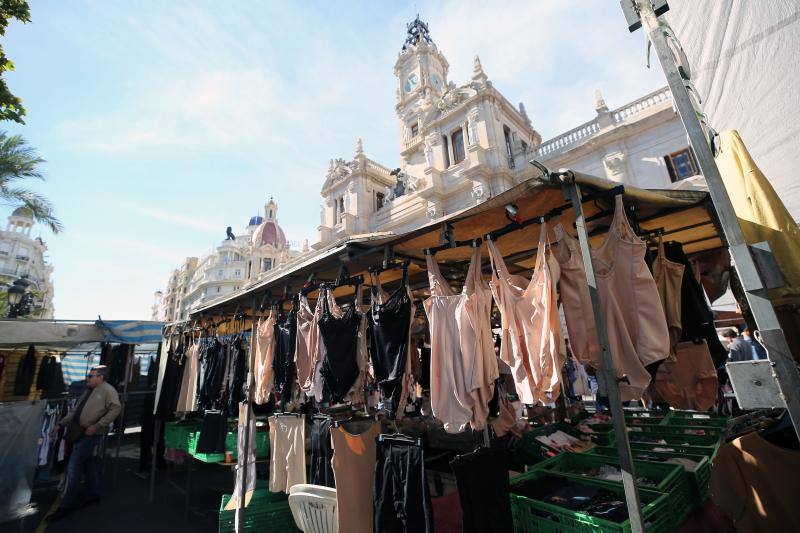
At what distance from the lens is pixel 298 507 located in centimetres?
386

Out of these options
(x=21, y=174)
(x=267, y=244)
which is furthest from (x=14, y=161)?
(x=267, y=244)

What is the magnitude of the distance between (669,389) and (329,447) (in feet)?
12.8

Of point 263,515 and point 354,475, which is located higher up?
point 354,475

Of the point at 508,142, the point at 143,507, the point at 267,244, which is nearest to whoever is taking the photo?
the point at 143,507

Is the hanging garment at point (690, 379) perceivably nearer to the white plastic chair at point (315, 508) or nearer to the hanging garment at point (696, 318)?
the hanging garment at point (696, 318)

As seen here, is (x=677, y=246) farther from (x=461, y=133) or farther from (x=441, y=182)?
(x=461, y=133)

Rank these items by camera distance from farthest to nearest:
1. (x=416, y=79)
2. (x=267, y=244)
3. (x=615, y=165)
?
(x=267, y=244)
(x=416, y=79)
(x=615, y=165)

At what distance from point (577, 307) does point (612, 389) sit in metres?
0.66

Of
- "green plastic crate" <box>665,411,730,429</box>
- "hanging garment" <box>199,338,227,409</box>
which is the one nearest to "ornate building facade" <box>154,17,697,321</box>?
"green plastic crate" <box>665,411,730,429</box>

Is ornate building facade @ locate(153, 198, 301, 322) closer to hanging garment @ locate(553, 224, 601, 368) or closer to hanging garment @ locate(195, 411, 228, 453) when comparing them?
hanging garment @ locate(195, 411, 228, 453)

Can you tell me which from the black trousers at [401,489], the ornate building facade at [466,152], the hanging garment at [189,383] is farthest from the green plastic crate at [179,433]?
the ornate building facade at [466,152]

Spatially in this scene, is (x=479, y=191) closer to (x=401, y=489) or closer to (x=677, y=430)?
(x=677, y=430)

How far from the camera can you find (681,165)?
15.5 m

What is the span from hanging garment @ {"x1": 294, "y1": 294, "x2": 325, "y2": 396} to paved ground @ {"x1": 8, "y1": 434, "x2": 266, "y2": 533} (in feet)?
10.8
